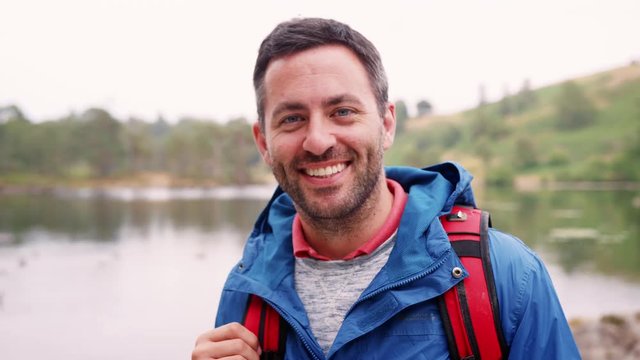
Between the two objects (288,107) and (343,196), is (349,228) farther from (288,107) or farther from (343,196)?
(288,107)

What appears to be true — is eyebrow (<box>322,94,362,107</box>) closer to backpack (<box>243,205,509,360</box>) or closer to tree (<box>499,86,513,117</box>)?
backpack (<box>243,205,509,360</box>)

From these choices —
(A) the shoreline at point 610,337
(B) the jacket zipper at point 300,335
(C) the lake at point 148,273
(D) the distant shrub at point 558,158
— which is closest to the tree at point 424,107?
(D) the distant shrub at point 558,158

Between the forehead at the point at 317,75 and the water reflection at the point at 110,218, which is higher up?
the forehead at the point at 317,75

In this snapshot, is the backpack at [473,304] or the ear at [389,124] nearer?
the backpack at [473,304]

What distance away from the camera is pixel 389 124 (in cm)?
271

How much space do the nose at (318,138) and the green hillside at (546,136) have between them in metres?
113

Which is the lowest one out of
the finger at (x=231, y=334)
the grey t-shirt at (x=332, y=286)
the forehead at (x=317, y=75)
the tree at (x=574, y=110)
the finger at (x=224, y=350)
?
the tree at (x=574, y=110)

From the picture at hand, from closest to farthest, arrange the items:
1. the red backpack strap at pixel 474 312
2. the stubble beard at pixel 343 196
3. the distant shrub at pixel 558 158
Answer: the red backpack strap at pixel 474 312
the stubble beard at pixel 343 196
the distant shrub at pixel 558 158

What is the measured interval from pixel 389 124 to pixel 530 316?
1.14 m

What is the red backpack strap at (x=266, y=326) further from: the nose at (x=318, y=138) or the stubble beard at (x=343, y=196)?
the nose at (x=318, y=138)

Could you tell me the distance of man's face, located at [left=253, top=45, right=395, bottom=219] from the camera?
7.73 feet

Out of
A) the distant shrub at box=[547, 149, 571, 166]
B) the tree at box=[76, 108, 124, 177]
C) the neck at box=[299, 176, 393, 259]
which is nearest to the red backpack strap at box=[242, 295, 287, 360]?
the neck at box=[299, 176, 393, 259]

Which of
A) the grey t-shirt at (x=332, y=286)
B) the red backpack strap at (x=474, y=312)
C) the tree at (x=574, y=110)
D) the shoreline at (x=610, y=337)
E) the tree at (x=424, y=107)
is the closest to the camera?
the red backpack strap at (x=474, y=312)

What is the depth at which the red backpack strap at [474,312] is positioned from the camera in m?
2.01
